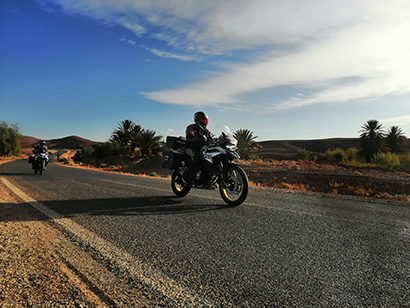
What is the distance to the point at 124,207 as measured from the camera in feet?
17.1

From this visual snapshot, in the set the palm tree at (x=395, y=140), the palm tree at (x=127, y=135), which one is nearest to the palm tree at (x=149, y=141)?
the palm tree at (x=127, y=135)

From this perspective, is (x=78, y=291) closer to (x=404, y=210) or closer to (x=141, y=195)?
(x=141, y=195)

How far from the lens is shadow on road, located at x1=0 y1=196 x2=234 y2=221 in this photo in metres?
4.78

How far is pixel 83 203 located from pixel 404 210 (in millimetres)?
6537

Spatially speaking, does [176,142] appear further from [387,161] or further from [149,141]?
[149,141]

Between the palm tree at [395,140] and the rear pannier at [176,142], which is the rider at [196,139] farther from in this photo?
the palm tree at [395,140]

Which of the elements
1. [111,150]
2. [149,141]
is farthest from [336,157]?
[111,150]

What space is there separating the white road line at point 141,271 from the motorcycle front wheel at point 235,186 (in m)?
2.74

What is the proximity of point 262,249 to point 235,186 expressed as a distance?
94.5 inches

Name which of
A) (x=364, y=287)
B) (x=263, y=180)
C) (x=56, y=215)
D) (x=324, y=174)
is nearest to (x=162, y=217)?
(x=56, y=215)

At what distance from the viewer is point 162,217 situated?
4422 millimetres

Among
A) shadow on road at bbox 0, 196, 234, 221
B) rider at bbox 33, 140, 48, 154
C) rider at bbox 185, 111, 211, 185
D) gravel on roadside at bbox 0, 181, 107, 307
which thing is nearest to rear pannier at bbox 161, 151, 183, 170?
rider at bbox 185, 111, 211, 185

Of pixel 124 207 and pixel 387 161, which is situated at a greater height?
pixel 387 161

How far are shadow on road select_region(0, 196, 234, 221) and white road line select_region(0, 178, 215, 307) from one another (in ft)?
2.99
